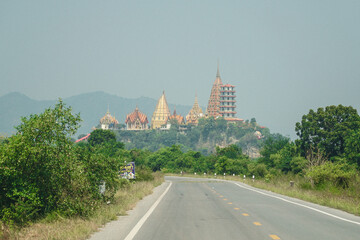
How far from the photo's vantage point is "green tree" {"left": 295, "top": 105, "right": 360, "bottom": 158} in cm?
6469

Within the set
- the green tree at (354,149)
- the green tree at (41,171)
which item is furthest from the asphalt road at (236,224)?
the green tree at (354,149)

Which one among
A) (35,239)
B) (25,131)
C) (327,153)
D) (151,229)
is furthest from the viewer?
(327,153)

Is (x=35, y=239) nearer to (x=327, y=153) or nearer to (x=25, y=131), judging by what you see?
(x=25, y=131)

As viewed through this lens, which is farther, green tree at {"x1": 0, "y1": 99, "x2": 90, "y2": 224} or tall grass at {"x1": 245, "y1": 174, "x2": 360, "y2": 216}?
tall grass at {"x1": 245, "y1": 174, "x2": 360, "y2": 216}

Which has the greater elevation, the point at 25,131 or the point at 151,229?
the point at 25,131

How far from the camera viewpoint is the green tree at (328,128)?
64.7 m

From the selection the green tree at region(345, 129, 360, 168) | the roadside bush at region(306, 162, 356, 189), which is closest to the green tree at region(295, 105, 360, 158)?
the green tree at region(345, 129, 360, 168)

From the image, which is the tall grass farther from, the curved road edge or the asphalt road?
the curved road edge

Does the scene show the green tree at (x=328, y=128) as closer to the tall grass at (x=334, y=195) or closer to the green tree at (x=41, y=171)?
the tall grass at (x=334, y=195)

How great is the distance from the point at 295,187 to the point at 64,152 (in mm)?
19110

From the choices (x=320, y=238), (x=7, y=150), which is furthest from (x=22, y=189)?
(x=320, y=238)

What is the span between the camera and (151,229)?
40.3 ft

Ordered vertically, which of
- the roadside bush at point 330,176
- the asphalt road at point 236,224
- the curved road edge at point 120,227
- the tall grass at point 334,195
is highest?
the roadside bush at point 330,176

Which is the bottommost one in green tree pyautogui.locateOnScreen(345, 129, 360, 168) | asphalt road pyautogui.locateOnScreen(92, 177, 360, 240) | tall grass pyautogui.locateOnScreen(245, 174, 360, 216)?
asphalt road pyautogui.locateOnScreen(92, 177, 360, 240)
